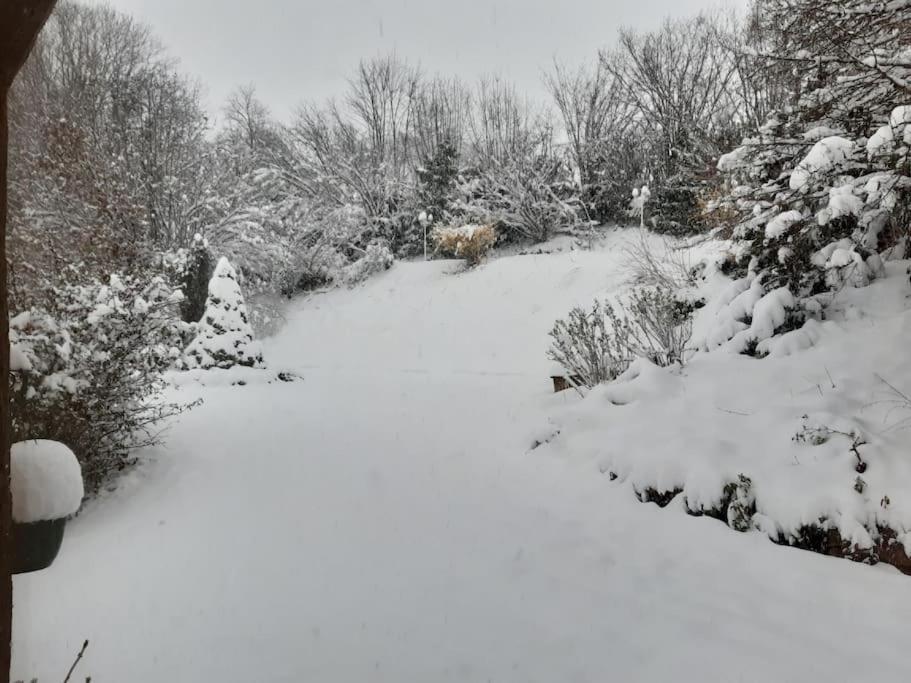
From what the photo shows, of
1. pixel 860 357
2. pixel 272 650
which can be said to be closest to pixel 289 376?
pixel 272 650

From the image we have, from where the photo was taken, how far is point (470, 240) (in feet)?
49.8

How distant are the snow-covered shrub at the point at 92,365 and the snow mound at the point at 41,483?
3019 mm

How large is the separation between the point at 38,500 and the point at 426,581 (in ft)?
6.97

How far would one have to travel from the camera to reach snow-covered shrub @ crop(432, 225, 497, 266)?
15.1 meters

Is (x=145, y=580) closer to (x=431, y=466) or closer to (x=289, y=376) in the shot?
(x=431, y=466)

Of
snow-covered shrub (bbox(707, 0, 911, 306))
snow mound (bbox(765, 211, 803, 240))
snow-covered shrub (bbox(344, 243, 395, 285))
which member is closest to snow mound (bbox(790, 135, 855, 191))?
snow-covered shrub (bbox(707, 0, 911, 306))

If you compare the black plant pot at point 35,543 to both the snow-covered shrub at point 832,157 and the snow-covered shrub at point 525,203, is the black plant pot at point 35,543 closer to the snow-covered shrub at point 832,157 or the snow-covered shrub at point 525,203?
the snow-covered shrub at point 832,157

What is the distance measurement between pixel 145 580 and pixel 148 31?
1664cm

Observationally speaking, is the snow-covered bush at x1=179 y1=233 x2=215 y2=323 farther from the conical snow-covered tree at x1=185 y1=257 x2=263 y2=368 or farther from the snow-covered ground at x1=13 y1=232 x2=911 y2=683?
the snow-covered ground at x1=13 y1=232 x2=911 y2=683

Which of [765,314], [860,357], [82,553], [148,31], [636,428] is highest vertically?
[148,31]

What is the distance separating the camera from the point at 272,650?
2.34 m

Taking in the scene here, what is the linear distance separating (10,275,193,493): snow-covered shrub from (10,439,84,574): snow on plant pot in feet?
9.94

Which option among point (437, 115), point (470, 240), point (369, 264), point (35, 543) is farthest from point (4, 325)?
point (437, 115)

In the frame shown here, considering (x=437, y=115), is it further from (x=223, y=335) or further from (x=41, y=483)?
(x=41, y=483)
